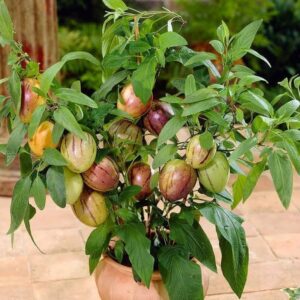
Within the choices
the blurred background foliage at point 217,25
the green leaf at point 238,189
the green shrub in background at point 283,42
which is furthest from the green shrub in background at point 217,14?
the green leaf at point 238,189

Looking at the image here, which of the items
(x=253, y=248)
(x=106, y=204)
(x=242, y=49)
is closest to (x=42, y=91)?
(x=106, y=204)

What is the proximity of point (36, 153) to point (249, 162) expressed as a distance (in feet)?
1.74

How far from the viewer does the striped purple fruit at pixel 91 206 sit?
167 centimetres

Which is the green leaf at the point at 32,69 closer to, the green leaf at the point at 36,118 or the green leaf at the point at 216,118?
the green leaf at the point at 36,118

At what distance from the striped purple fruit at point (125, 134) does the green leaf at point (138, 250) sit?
20 centimetres

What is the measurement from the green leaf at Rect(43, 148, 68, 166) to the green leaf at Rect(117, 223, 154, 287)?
26 cm

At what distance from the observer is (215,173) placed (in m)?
1.61

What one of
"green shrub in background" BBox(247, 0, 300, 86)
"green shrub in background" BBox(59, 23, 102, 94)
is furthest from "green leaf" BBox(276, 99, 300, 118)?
"green shrub in background" BBox(247, 0, 300, 86)

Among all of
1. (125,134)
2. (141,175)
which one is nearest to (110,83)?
(125,134)

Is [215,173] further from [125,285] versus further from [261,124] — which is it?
[125,285]

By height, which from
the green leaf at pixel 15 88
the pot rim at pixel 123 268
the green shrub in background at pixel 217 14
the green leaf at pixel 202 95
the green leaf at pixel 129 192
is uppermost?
the green leaf at pixel 202 95

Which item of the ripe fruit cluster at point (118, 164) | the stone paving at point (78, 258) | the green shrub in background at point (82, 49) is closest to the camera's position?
the ripe fruit cluster at point (118, 164)

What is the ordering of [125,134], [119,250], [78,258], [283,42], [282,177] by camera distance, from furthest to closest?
[283,42]
[78,258]
[119,250]
[125,134]
[282,177]

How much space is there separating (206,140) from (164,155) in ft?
0.37
